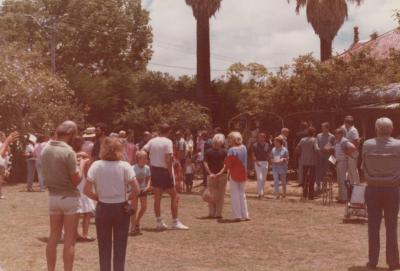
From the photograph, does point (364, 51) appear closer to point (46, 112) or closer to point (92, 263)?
point (46, 112)

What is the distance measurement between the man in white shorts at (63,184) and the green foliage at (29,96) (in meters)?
21.9

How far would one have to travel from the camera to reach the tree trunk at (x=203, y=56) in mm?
30938

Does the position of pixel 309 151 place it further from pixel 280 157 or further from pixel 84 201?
pixel 84 201

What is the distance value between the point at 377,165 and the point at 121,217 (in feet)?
11.2

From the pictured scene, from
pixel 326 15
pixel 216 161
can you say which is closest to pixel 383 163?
pixel 216 161

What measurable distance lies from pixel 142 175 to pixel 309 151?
21.9 ft

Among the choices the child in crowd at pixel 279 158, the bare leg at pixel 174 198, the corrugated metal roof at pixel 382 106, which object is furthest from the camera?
the corrugated metal roof at pixel 382 106

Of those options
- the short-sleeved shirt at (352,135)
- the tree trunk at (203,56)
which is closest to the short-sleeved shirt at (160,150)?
the short-sleeved shirt at (352,135)

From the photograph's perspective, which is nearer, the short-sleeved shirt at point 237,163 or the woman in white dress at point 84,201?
the woman in white dress at point 84,201

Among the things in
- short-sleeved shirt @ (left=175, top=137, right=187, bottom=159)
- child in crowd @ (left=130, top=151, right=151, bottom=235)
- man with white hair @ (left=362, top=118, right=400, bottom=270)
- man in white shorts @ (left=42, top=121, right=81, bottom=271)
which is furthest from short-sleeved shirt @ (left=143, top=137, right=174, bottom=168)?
short-sleeved shirt @ (left=175, top=137, right=187, bottom=159)

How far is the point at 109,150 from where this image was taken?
306 inches

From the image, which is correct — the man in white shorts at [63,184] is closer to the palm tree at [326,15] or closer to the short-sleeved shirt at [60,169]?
the short-sleeved shirt at [60,169]

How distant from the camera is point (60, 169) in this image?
25.9ft

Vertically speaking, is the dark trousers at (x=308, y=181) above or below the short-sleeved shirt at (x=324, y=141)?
below
